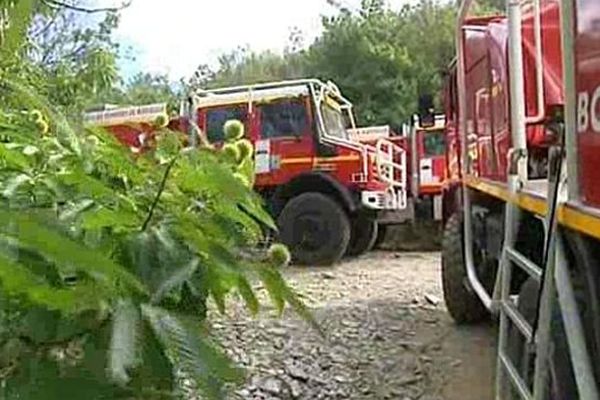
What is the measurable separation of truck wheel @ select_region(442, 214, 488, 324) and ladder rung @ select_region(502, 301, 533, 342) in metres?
2.98

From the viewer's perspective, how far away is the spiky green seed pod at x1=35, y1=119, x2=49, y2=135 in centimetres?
120

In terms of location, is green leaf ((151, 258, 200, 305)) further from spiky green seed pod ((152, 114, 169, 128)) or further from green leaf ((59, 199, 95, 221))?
spiky green seed pod ((152, 114, 169, 128))

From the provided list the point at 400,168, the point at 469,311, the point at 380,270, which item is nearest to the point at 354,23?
the point at 400,168

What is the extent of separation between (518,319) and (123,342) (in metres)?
A: 2.73

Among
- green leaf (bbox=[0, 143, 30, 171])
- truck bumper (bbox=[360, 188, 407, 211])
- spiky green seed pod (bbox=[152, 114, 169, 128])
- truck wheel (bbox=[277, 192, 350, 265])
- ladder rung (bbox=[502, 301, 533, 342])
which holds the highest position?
spiky green seed pod (bbox=[152, 114, 169, 128])

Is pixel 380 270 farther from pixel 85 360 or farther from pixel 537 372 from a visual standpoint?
pixel 85 360

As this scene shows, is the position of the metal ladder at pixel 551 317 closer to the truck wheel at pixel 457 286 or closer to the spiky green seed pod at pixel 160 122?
the spiky green seed pod at pixel 160 122

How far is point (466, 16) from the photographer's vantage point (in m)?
5.90

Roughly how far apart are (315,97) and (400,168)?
1668 millimetres

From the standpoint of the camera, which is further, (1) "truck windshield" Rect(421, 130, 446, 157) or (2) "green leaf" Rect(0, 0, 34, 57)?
(1) "truck windshield" Rect(421, 130, 446, 157)

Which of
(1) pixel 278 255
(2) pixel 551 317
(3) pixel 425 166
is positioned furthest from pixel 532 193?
(3) pixel 425 166

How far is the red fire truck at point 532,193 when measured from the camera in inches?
100

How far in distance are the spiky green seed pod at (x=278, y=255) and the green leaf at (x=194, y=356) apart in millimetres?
259

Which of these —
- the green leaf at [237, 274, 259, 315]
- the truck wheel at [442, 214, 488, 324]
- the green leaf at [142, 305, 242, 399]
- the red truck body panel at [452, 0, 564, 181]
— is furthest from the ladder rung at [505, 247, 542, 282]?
the truck wheel at [442, 214, 488, 324]
